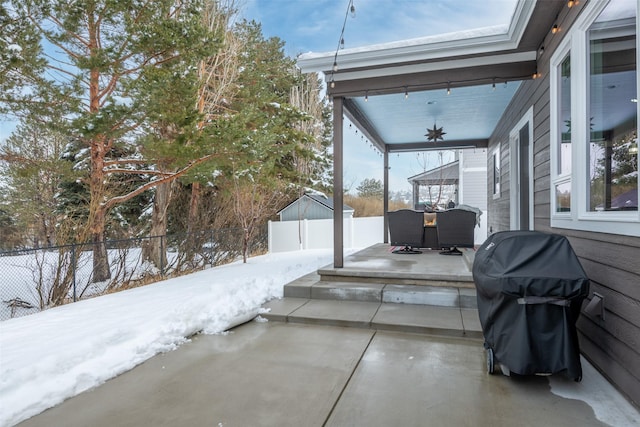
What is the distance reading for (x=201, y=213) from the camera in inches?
414

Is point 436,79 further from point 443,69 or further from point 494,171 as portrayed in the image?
point 494,171

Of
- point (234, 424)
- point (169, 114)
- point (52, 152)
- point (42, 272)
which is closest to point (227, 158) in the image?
point (169, 114)

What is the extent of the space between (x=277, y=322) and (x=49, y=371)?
6.27ft

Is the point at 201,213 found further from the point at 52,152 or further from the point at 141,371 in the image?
the point at 141,371

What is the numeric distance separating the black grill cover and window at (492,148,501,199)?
5588 millimetres

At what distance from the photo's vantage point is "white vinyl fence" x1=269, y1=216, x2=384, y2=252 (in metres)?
10.9

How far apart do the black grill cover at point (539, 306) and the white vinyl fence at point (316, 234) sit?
888 cm

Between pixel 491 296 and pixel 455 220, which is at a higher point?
pixel 455 220

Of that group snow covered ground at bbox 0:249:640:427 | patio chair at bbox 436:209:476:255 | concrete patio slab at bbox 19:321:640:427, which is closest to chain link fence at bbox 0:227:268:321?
snow covered ground at bbox 0:249:640:427

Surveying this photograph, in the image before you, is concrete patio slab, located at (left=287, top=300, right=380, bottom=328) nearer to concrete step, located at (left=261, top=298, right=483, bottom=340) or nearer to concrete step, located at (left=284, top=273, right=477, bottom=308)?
concrete step, located at (left=261, top=298, right=483, bottom=340)

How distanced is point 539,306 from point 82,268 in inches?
245

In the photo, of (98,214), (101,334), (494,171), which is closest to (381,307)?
(101,334)

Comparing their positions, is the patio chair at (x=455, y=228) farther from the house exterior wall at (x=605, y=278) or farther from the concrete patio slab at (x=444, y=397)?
the concrete patio slab at (x=444, y=397)

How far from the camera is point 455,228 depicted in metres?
6.13
